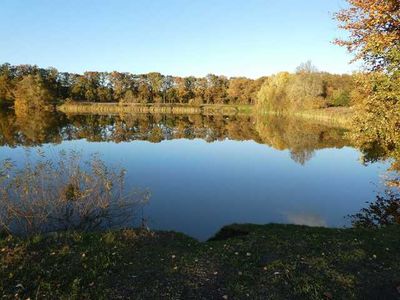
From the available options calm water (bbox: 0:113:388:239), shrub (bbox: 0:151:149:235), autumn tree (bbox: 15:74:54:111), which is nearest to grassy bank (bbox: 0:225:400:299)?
shrub (bbox: 0:151:149:235)

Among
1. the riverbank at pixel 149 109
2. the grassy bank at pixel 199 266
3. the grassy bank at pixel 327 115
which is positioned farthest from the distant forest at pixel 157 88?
the grassy bank at pixel 199 266

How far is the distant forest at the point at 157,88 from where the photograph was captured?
68188 millimetres

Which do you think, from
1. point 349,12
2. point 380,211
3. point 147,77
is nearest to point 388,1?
point 349,12

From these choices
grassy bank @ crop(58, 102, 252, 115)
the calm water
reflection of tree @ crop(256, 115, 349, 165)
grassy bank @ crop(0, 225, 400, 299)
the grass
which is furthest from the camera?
grassy bank @ crop(58, 102, 252, 115)

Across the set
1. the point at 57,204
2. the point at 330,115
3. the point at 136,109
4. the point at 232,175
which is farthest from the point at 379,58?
the point at 136,109

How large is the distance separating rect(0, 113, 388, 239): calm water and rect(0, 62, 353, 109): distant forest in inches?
1355

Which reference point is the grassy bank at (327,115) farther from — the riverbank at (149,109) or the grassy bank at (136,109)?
the grassy bank at (136,109)

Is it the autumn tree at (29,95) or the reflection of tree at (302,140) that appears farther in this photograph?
the autumn tree at (29,95)

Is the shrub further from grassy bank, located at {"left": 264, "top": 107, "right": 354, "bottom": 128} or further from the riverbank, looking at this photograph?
the riverbank

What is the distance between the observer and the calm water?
12.8 meters

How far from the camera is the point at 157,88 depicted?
105m

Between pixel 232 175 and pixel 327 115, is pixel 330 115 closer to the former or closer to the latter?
pixel 327 115

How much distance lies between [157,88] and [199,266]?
100845mm

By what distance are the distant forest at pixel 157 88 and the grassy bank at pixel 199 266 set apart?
5833 cm
